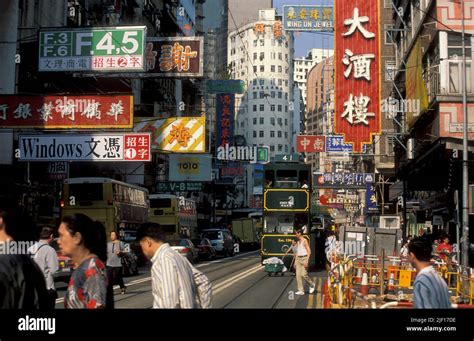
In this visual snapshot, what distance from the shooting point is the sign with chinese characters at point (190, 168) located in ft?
149

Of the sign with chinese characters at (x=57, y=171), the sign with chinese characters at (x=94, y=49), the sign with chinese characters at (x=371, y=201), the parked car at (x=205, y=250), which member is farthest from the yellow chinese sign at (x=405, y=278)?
the sign with chinese characters at (x=371, y=201)

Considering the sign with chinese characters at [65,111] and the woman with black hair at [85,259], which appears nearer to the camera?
the woman with black hair at [85,259]

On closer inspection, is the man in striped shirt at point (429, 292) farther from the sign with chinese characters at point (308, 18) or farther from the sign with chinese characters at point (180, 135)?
the sign with chinese characters at point (308, 18)

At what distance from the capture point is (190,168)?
45.9m

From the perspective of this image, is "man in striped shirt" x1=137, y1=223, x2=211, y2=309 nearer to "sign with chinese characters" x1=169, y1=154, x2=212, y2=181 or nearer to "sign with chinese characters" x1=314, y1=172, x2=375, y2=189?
"sign with chinese characters" x1=169, y1=154, x2=212, y2=181

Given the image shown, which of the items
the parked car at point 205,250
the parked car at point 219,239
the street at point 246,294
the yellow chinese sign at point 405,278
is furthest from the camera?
the parked car at point 219,239

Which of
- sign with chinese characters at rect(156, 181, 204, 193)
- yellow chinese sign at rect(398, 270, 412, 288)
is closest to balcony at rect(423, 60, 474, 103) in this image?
yellow chinese sign at rect(398, 270, 412, 288)

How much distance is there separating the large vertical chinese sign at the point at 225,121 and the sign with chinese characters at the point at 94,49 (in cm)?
2780

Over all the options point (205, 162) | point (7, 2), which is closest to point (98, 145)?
point (7, 2)

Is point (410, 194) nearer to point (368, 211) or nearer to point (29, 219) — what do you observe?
point (368, 211)

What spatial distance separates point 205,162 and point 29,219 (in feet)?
132

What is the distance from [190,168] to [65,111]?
19.4m

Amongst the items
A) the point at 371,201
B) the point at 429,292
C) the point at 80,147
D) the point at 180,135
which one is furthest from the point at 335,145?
the point at 429,292
